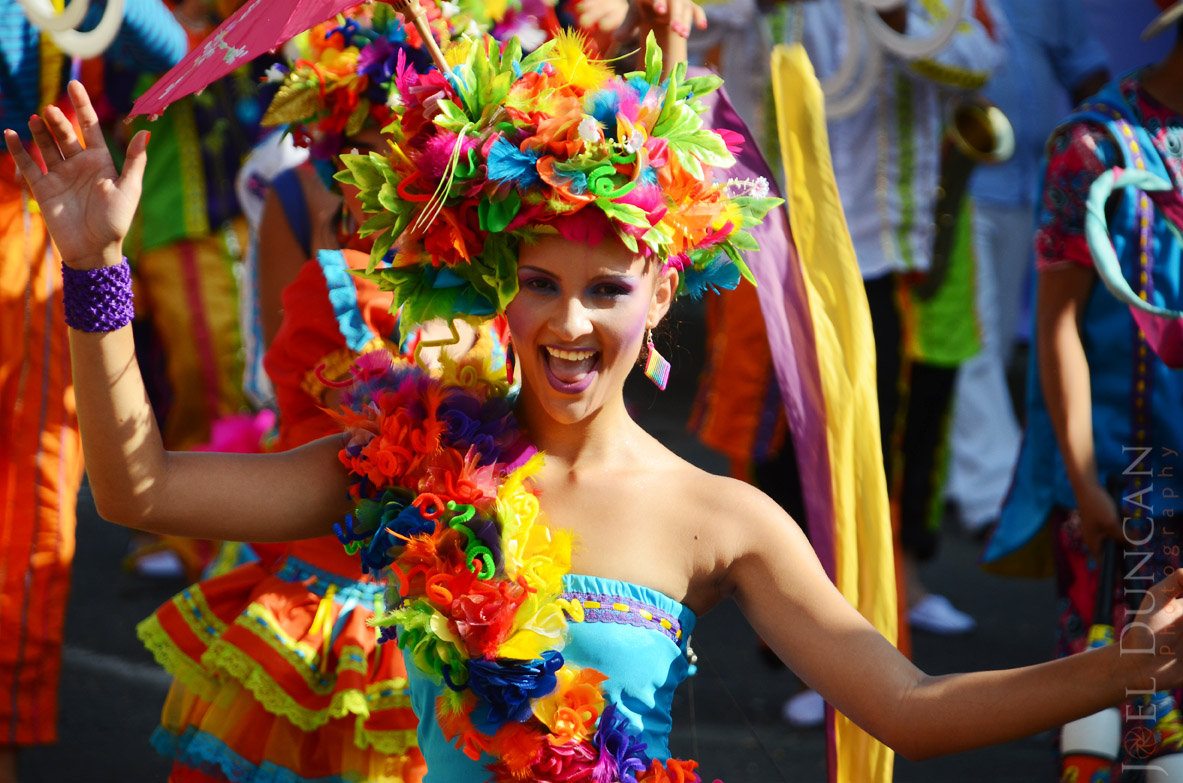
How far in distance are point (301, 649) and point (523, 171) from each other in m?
1.22

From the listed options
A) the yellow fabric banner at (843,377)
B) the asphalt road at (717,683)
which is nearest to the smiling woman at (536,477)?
the yellow fabric banner at (843,377)

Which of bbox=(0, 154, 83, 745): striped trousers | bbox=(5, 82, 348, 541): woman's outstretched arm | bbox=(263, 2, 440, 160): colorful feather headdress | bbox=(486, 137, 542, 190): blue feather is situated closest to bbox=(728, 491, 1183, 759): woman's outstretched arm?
bbox=(486, 137, 542, 190): blue feather

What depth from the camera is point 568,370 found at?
218 cm

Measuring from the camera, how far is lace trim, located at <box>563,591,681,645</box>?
7.05 ft

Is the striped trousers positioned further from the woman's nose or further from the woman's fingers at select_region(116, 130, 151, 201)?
the woman's nose

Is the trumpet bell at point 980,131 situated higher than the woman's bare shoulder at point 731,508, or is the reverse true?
the woman's bare shoulder at point 731,508

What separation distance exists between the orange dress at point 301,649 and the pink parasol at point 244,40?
84 centimetres

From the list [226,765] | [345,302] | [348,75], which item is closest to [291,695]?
[226,765]

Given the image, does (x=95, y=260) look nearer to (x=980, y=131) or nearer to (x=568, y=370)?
(x=568, y=370)

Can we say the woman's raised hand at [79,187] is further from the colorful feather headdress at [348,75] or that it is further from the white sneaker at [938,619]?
the white sneaker at [938,619]

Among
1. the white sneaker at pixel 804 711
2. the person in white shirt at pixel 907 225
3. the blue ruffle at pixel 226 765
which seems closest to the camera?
the blue ruffle at pixel 226 765

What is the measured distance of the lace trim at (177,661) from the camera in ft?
9.59

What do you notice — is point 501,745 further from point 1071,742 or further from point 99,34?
point 99,34

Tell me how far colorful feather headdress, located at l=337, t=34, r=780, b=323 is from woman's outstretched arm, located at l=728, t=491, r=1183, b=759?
480 millimetres
